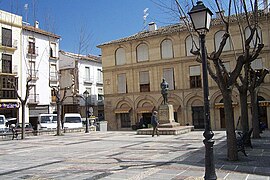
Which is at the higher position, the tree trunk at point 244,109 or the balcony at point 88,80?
the balcony at point 88,80

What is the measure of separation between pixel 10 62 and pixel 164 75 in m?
17.0

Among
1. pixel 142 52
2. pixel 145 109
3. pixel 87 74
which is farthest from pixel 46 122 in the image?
pixel 87 74

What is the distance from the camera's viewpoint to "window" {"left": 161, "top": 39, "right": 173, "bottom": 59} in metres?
32.9

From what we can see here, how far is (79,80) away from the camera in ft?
139

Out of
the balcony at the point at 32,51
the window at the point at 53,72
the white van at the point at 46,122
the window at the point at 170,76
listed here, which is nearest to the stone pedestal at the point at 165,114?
the window at the point at 170,76

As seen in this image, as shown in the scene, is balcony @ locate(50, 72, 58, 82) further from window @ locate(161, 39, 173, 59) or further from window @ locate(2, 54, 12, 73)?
window @ locate(161, 39, 173, 59)

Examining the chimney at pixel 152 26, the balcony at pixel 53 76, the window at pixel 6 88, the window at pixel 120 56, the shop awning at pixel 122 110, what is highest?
the chimney at pixel 152 26

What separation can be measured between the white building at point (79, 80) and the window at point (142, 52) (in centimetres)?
1071

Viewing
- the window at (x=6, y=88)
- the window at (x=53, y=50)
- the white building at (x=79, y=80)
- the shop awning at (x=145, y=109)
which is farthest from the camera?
the white building at (x=79, y=80)

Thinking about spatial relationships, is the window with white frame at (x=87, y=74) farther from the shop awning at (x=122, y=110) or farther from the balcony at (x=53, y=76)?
the shop awning at (x=122, y=110)

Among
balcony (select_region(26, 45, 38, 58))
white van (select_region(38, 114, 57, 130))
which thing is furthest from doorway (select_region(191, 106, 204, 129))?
balcony (select_region(26, 45, 38, 58))

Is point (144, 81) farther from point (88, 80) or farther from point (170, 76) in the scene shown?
point (88, 80)

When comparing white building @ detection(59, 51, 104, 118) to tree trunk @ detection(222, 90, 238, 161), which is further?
white building @ detection(59, 51, 104, 118)

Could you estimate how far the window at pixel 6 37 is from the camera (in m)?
32.0
